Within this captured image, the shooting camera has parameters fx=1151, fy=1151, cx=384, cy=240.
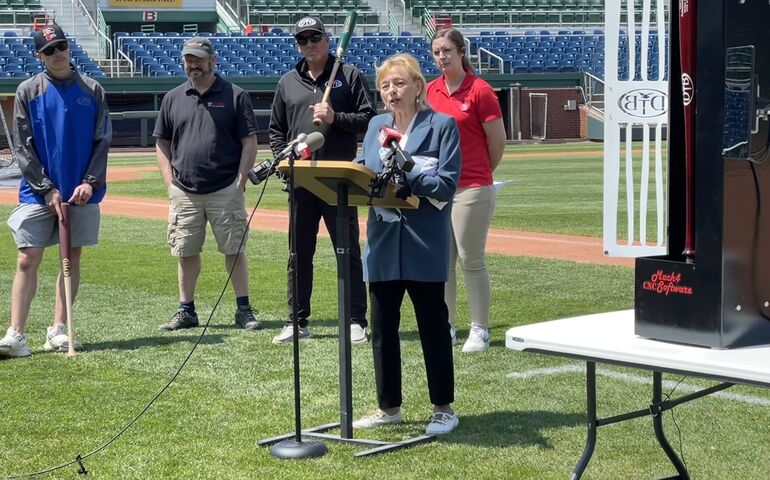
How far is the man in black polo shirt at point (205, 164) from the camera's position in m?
8.51

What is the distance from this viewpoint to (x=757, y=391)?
6609 millimetres

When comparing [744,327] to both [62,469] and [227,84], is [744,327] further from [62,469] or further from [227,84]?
[227,84]

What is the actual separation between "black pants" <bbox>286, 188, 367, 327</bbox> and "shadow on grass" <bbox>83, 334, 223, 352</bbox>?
60 cm

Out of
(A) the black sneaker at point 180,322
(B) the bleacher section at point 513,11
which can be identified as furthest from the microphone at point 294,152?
(B) the bleacher section at point 513,11

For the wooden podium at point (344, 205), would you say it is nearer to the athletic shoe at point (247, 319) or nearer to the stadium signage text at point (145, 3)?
the athletic shoe at point (247, 319)

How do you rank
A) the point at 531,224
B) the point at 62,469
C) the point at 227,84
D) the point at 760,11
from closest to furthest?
the point at 760,11 < the point at 62,469 < the point at 227,84 < the point at 531,224

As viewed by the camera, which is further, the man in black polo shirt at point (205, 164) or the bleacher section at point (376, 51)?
the bleacher section at point (376, 51)

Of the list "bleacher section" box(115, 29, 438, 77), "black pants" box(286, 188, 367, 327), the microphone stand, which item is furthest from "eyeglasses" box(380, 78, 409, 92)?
"bleacher section" box(115, 29, 438, 77)

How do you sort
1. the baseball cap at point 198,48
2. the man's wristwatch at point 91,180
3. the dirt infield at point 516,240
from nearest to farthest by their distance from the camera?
the man's wristwatch at point 91,180, the baseball cap at point 198,48, the dirt infield at point 516,240

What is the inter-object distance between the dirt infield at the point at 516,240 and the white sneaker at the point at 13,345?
21.4 feet

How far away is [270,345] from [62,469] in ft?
9.71

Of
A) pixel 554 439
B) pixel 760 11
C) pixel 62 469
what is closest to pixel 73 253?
pixel 62 469

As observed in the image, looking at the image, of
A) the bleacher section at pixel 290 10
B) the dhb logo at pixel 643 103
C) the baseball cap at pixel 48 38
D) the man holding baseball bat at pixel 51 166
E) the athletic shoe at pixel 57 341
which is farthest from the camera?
the bleacher section at pixel 290 10

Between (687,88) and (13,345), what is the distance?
5.55m
